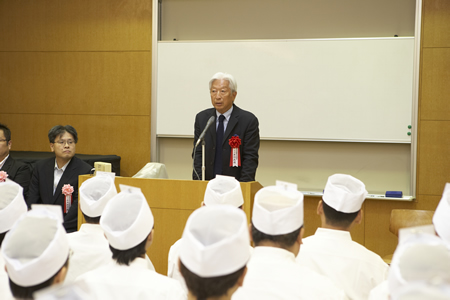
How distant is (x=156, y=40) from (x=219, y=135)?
2.09 meters

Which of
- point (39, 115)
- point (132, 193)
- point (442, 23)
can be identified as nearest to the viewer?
point (132, 193)

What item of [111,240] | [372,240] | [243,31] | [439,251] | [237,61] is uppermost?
[243,31]

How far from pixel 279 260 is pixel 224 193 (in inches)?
42.6

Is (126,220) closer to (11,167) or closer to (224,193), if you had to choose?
(224,193)

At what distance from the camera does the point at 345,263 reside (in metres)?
2.01

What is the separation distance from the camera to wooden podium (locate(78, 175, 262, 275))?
327cm

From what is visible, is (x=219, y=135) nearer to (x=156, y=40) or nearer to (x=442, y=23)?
(x=156, y=40)

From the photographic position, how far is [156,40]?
538cm

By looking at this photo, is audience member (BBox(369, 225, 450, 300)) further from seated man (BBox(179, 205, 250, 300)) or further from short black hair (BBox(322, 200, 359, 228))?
short black hair (BBox(322, 200, 359, 228))

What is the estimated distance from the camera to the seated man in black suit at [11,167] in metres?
3.92

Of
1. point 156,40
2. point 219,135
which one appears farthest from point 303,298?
point 156,40

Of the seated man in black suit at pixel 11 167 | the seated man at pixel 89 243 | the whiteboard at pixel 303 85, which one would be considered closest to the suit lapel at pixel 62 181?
the seated man in black suit at pixel 11 167

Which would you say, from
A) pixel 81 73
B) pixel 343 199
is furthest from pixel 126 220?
pixel 81 73

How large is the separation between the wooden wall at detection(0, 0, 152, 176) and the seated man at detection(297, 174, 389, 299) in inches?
140
